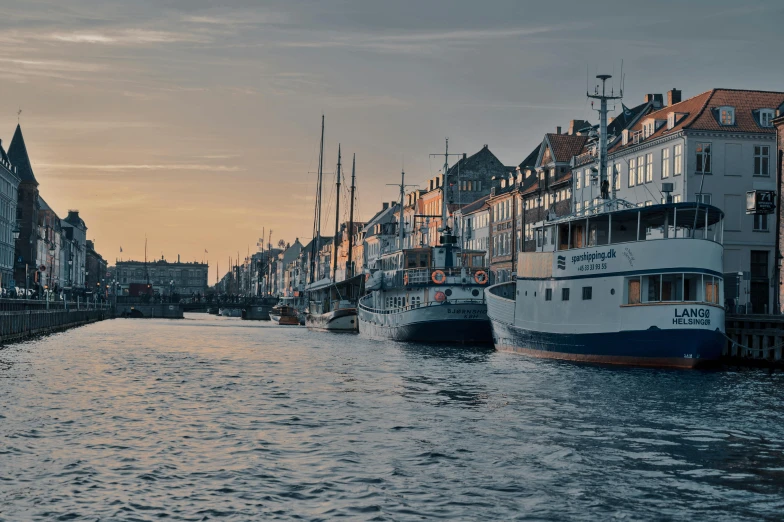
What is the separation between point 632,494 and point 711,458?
4144 mm

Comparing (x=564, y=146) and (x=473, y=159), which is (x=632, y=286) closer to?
(x=564, y=146)

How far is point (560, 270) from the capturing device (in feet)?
152

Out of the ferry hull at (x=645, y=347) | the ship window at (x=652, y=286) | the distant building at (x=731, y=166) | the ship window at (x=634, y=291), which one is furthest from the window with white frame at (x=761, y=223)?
the ship window at (x=652, y=286)

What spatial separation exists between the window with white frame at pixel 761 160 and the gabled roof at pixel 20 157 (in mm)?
120075

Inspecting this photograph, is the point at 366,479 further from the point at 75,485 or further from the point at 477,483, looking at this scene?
the point at 75,485

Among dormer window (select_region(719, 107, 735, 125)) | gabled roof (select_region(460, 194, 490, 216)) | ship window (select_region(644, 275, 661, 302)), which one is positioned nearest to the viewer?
ship window (select_region(644, 275, 661, 302))

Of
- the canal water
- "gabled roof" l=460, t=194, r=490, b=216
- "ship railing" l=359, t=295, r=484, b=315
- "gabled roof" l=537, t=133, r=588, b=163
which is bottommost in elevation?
the canal water

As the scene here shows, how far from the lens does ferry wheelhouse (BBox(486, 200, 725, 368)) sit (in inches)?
1585

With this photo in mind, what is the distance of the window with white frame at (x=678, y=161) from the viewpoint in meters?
68.9

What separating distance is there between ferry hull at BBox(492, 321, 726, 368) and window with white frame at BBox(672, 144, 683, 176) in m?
26.7

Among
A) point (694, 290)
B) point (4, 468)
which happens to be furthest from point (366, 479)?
point (694, 290)

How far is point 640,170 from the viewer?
→ 245ft

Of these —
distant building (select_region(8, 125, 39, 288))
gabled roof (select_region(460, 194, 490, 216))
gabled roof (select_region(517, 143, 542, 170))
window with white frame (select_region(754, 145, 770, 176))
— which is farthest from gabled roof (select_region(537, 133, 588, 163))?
distant building (select_region(8, 125, 39, 288))

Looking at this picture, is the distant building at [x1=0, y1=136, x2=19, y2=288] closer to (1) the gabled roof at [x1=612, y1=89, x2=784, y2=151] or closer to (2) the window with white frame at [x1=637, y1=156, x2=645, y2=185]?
(2) the window with white frame at [x1=637, y1=156, x2=645, y2=185]
